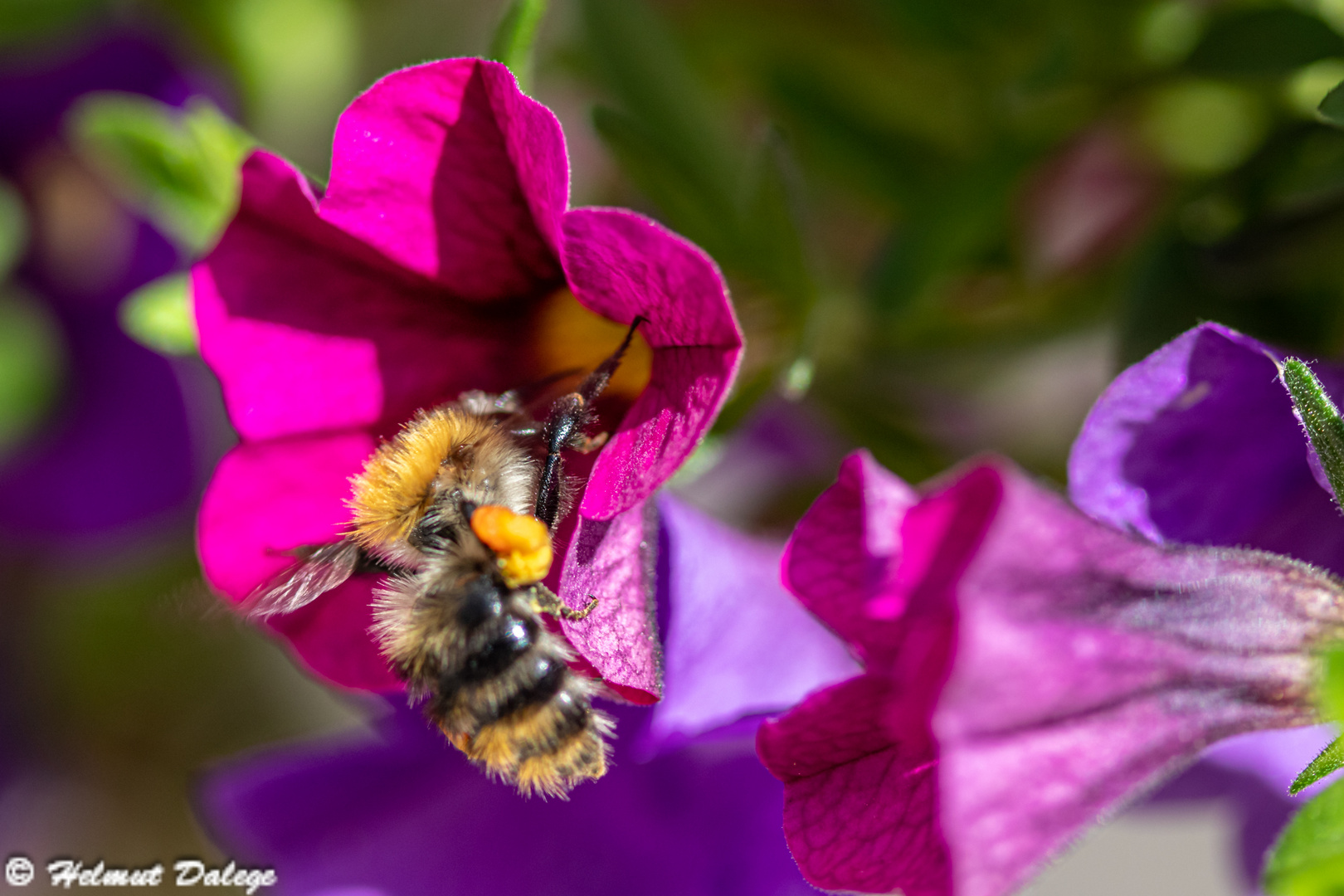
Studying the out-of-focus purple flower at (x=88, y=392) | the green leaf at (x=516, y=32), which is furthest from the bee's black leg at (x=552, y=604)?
the out-of-focus purple flower at (x=88, y=392)

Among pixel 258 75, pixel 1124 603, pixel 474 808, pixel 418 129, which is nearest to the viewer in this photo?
pixel 1124 603

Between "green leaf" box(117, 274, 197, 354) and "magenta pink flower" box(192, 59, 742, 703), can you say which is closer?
"magenta pink flower" box(192, 59, 742, 703)

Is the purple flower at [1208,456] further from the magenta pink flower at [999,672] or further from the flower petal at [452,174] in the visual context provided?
the flower petal at [452,174]

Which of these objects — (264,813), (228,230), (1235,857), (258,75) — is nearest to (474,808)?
(264,813)

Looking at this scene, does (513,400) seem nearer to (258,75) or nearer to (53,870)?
(53,870)

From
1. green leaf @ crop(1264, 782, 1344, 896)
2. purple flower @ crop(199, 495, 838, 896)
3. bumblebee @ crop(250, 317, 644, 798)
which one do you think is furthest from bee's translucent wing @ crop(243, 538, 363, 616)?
green leaf @ crop(1264, 782, 1344, 896)

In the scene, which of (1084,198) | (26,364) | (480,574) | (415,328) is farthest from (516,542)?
(26,364)

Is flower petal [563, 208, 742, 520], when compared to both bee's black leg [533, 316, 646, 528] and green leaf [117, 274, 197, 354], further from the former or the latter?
green leaf [117, 274, 197, 354]
